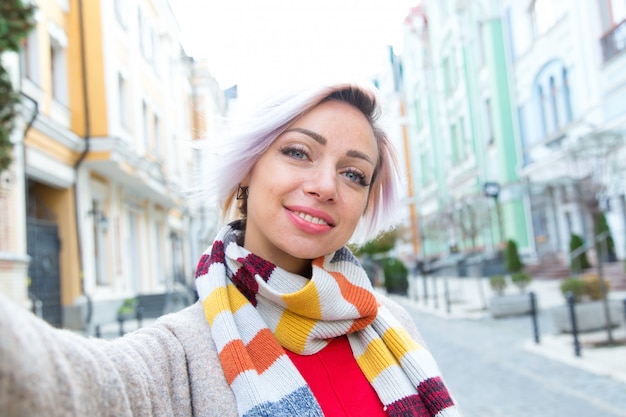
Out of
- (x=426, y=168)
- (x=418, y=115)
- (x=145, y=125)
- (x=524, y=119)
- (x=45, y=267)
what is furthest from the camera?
(x=418, y=115)

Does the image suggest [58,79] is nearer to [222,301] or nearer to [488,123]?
[222,301]

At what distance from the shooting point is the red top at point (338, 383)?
148 cm

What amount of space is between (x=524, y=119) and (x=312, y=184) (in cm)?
2601

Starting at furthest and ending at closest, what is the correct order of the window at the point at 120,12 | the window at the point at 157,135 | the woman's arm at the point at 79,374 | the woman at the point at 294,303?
the window at the point at 157,135 → the window at the point at 120,12 → the woman at the point at 294,303 → the woman's arm at the point at 79,374

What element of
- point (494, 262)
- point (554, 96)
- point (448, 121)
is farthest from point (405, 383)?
point (448, 121)

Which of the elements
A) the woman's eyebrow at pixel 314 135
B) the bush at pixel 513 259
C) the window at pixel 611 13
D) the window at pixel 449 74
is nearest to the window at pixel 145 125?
the woman's eyebrow at pixel 314 135

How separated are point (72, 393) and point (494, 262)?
27.6 meters

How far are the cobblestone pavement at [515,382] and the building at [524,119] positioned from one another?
6.14 m

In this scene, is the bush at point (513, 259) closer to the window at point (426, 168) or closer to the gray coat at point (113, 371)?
the window at point (426, 168)

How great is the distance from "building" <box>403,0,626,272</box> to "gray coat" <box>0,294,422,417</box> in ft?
49.2

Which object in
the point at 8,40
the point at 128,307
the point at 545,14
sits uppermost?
the point at 545,14

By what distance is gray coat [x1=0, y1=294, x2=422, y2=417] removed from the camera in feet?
2.15

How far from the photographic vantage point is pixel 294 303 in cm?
153

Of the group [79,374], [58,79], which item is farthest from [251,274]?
[58,79]
